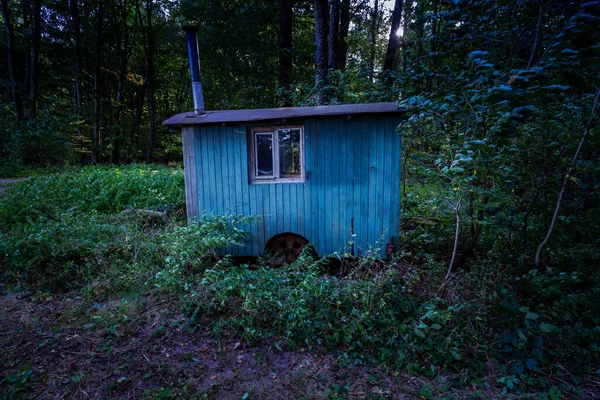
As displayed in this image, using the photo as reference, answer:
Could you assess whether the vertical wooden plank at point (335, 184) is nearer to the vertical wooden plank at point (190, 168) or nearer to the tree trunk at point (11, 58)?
the vertical wooden plank at point (190, 168)

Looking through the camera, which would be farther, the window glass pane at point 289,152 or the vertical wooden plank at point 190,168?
the vertical wooden plank at point 190,168

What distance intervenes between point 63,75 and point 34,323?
2026cm

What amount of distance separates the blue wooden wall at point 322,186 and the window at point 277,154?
0.41 feet

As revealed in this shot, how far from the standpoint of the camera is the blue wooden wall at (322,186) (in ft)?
15.9

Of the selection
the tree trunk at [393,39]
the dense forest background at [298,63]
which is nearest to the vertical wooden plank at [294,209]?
the dense forest background at [298,63]

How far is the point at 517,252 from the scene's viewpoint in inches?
151

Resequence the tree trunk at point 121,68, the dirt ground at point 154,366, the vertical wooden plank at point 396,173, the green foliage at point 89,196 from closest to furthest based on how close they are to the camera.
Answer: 1. the dirt ground at point 154,366
2. the vertical wooden plank at point 396,173
3. the green foliage at point 89,196
4. the tree trunk at point 121,68

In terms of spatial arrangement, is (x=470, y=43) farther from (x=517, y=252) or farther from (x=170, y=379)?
(x=170, y=379)

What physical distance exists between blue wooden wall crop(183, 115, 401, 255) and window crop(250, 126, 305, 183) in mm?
125

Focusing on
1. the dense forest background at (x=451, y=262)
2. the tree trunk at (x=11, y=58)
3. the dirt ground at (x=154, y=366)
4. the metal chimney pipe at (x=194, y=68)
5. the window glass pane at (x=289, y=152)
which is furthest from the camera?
the tree trunk at (x=11, y=58)

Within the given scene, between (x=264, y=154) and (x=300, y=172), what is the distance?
28.7 inches

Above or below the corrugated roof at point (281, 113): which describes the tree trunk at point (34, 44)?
above

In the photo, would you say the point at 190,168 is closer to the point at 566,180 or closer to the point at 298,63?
the point at 566,180

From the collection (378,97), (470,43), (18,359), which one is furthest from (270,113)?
(18,359)
